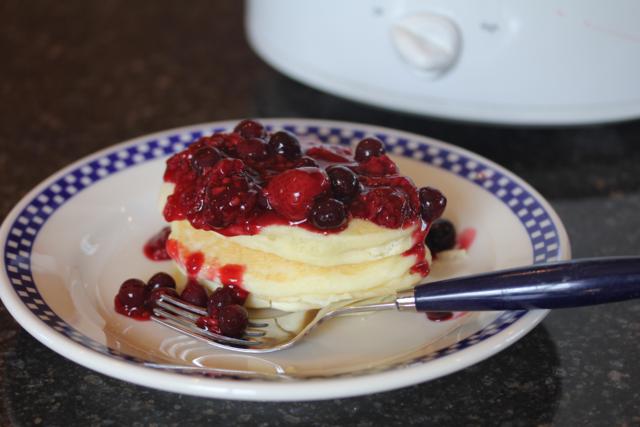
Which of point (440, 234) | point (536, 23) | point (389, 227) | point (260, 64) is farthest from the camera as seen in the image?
point (260, 64)

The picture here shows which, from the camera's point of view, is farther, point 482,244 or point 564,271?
point 482,244

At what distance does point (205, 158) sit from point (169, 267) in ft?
0.71

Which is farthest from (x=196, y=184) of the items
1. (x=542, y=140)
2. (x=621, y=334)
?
(x=542, y=140)

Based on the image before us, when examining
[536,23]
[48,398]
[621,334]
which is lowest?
[48,398]

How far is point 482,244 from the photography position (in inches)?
50.1

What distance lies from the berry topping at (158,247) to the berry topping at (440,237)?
0.43 m

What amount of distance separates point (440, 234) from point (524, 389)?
342mm

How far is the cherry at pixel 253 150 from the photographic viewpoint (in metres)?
1.16

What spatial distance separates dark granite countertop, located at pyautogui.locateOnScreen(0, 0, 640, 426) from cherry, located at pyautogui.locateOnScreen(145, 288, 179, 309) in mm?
132

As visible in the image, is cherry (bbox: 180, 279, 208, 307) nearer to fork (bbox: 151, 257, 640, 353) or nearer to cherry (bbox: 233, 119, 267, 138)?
fork (bbox: 151, 257, 640, 353)

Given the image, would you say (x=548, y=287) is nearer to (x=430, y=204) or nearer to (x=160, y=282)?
(x=430, y=204)

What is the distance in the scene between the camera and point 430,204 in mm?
1127

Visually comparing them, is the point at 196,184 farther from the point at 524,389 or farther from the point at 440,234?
the point at 524,389

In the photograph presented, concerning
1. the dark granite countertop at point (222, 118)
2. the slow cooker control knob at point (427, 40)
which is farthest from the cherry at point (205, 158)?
the slow cooker control knob at point (427, 40)
